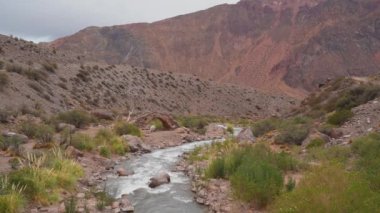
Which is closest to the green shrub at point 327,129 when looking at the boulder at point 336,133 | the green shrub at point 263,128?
the boulder at point 336,133

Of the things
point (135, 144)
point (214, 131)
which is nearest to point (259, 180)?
point (135, 144)

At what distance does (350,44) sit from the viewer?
412 feet

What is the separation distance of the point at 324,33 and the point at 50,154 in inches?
4634

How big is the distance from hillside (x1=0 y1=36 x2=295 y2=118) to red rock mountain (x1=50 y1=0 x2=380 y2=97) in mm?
34272

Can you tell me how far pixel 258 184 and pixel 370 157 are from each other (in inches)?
148

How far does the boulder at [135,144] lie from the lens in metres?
27.7

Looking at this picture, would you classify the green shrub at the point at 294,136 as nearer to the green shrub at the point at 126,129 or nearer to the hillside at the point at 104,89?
the green shrub at the point at 126,129

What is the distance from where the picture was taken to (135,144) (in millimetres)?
28188

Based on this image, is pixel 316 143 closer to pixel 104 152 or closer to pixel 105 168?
pixel 105 168

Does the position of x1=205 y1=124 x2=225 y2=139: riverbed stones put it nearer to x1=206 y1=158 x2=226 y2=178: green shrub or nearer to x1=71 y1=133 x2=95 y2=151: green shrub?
x1=71 y1=133 x2=95 y2=151: green shrub

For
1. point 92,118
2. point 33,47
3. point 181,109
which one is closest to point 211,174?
point 92,118

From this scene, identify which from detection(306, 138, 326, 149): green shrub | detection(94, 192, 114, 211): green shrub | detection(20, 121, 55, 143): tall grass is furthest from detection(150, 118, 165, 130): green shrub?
detection(94, 192, 114, 211): green shrub

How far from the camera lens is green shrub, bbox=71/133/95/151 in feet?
78.2

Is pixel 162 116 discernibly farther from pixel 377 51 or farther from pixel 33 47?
pixel 377 51
